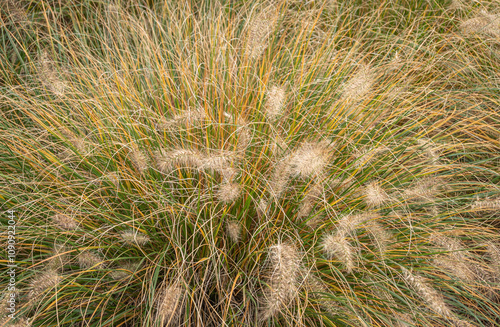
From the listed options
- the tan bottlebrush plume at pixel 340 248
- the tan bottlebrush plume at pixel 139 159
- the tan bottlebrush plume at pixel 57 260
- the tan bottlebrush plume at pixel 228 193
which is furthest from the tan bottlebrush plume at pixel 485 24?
the tan bottlebrush plume at pixel 57 260

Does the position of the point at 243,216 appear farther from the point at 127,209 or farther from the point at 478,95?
the point at 478,95

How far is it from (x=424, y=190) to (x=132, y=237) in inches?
71.0

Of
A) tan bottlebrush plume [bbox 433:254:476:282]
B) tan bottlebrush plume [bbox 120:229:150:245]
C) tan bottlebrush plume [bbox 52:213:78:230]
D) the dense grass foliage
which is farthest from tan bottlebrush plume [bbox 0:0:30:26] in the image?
tan bottlebrush plume [bbox 433:254:476:282]

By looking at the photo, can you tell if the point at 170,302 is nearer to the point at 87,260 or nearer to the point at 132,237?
the point at 132,237

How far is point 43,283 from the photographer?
184cm

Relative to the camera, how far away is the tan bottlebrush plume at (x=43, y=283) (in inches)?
72.0

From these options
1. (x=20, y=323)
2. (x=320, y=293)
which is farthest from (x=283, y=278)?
(x=20, y=323)

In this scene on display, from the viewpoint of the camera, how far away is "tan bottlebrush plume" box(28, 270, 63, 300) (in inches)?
72.0

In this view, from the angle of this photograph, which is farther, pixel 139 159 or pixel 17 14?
pixel 17 14

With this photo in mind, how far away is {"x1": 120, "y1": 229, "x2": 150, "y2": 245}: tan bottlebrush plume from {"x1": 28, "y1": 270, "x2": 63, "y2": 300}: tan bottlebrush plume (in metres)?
0.36

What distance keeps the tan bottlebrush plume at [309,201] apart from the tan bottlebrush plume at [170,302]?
0.80m

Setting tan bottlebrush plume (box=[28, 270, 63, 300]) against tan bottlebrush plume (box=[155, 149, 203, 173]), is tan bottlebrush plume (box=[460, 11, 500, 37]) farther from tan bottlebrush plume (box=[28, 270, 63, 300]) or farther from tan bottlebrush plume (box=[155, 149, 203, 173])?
tan bottlebrush plume (box=[28, 270, 63, 300])

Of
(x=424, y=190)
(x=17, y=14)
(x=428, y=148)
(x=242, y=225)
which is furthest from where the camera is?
(x=17, y=14)

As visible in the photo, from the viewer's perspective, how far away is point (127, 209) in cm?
219
